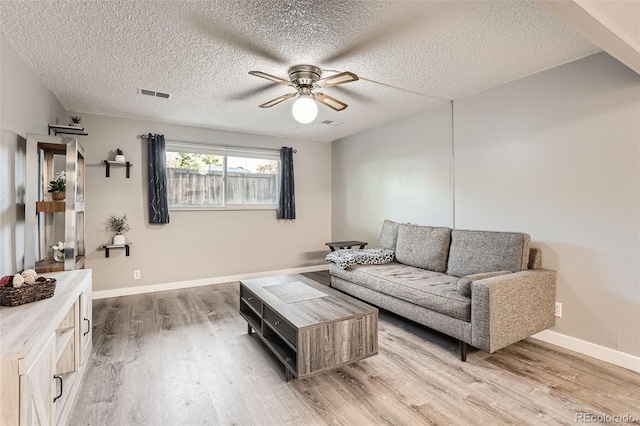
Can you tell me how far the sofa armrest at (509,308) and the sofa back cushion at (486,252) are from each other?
0.15m

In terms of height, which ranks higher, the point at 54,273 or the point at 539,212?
the point at 539,212

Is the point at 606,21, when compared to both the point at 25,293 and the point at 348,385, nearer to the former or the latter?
the point at 348,385

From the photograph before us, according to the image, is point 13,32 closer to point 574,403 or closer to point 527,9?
point 527,9

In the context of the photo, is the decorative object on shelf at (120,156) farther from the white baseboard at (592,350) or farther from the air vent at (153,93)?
the white baseboard at (592,350)

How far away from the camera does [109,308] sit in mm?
3621

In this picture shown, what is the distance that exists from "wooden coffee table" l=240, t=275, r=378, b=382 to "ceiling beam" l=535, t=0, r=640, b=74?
1959 millimetres

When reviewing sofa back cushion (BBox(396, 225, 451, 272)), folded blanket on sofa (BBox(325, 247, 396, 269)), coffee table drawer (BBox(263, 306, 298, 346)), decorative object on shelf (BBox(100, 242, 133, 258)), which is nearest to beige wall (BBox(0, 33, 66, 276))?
decorative object on shelf (BBox(100, 242, 133, 258))

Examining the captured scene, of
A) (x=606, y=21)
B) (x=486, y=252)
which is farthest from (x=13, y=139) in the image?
(x=486, y=252)

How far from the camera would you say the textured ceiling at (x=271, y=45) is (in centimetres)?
187

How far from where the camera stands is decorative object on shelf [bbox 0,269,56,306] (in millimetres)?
1562

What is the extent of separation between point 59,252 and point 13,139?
41.0 inches

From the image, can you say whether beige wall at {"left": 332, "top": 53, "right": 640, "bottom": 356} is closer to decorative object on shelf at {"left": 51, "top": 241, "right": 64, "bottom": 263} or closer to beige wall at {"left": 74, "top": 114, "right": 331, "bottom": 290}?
beige wall at {"left": 74, "top": 114, "right": 331, "bottom": 290}

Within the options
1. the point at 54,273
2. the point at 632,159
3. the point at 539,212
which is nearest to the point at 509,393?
the point at 539,212

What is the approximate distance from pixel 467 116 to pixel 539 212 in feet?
4.19
